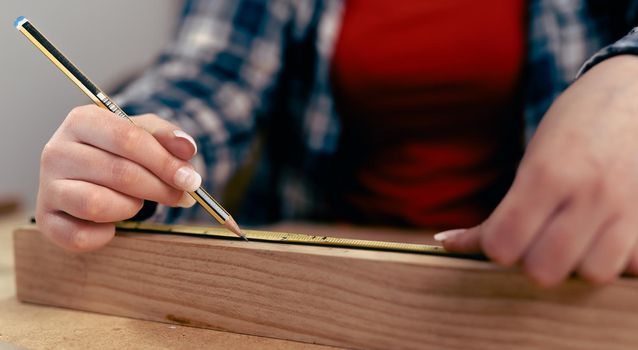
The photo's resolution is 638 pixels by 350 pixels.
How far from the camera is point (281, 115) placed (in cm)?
109

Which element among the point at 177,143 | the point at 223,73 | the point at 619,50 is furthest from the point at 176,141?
the point at 223,73

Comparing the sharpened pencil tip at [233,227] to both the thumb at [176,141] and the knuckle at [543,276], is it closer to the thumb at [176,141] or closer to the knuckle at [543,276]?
the thumb at [176,141]

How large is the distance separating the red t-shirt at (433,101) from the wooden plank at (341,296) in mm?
469

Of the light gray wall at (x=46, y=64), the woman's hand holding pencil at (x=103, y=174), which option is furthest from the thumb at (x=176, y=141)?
the light gray wall at (x=46, y=64)

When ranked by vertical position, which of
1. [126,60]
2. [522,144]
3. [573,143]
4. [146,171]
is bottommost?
[522,144]

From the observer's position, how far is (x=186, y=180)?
487 mm

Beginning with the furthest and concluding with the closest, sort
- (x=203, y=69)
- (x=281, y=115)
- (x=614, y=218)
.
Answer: (x=281, y=115), (x=203, y=69), (x=614, y=218)

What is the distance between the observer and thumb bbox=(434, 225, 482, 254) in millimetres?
423

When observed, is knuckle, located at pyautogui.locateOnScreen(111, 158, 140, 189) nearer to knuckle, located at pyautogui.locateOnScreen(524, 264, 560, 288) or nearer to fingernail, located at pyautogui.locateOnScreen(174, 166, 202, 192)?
fingernail, located at pyautogui.locateOnScreen(174, 166, 202, 192)

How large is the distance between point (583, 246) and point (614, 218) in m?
0.03

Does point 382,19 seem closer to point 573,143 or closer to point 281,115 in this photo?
point 281,115

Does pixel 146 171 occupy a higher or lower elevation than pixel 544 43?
higher

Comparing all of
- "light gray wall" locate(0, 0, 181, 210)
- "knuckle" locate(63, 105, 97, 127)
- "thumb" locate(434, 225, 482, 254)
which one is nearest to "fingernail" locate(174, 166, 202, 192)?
"knuckle" locate(63, 105, 97, 127)

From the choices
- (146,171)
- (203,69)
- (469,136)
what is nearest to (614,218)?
(146,171)
